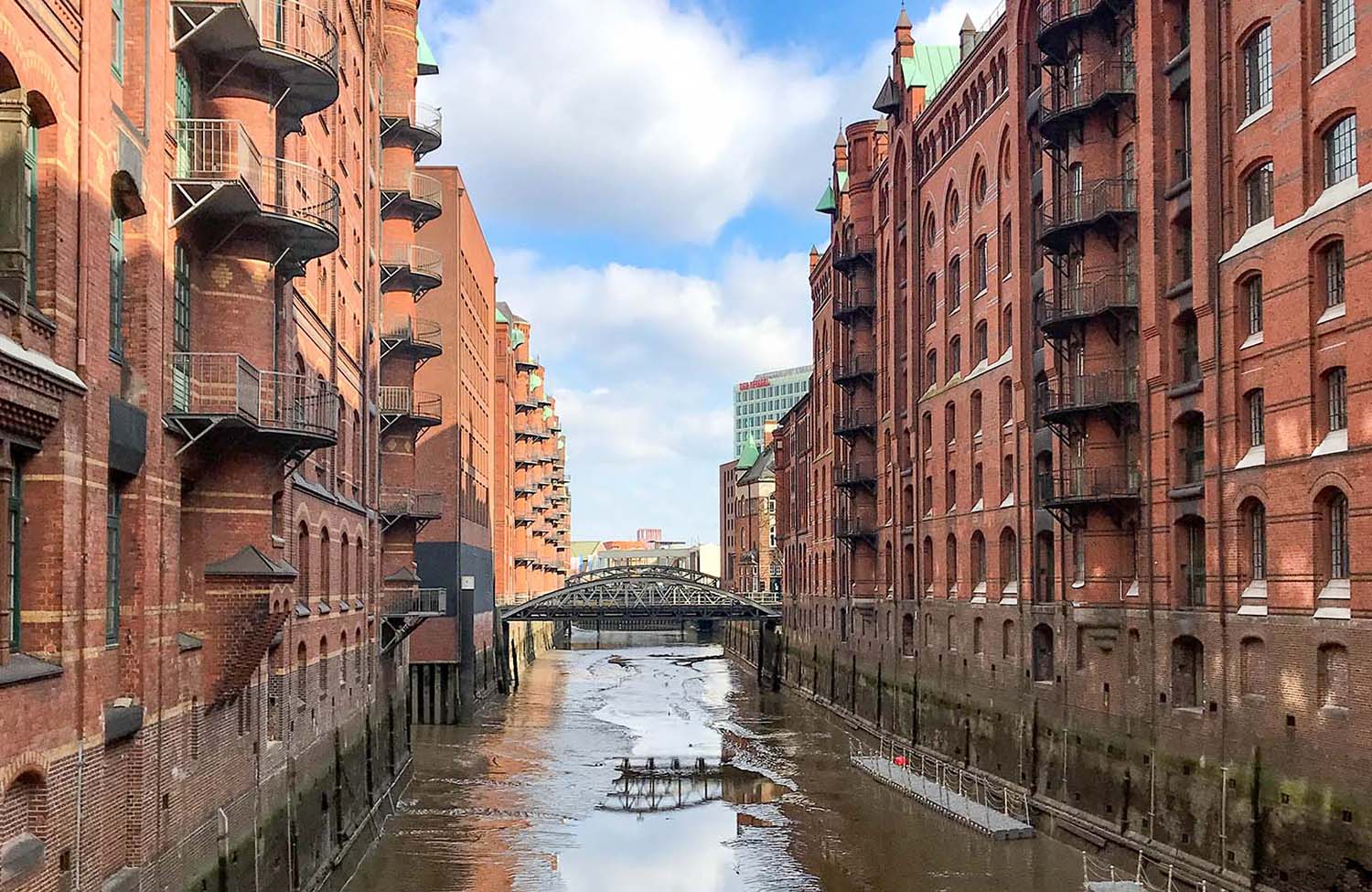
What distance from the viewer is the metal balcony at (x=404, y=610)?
136 ft

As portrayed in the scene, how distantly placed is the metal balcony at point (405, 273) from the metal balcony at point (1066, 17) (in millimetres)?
19996

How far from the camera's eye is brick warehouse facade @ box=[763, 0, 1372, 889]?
77.3 ft

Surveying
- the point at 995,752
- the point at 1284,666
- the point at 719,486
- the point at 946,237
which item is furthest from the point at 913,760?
the point at 719,486

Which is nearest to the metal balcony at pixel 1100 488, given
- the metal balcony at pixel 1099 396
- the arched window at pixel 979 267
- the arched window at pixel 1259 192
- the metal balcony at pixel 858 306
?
the metal balcony at pixel 1099 396

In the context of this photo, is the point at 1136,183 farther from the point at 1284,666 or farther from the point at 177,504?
the point at 177,504

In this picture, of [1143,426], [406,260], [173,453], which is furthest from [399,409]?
[173,453]

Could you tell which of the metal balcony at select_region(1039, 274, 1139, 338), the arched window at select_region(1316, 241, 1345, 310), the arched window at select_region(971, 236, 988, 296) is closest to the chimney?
the arched window at select_region(971, 236, 988, 296)

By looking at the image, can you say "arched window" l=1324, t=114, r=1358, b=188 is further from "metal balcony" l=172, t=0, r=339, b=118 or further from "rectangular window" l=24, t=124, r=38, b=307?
"rectangular window" l=24, t=124, r=38, b=307

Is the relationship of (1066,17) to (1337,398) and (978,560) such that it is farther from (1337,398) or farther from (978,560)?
(978,560)

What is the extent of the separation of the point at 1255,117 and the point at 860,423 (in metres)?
31.7

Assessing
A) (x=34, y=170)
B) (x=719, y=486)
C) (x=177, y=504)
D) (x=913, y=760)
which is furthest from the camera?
(x=719, y=486)

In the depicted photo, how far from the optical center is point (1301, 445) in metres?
24.2

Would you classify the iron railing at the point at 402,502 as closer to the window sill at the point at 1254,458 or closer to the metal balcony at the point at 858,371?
the metal balcony at the point at 858,371

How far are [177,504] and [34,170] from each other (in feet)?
20.0
